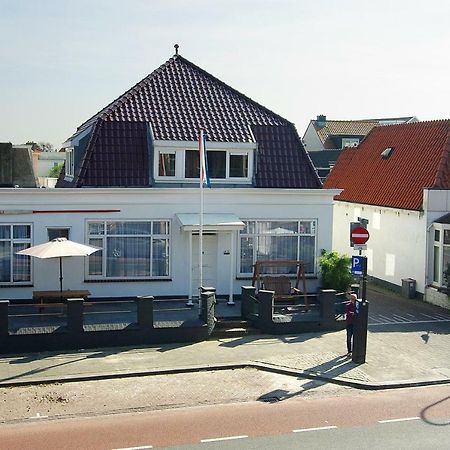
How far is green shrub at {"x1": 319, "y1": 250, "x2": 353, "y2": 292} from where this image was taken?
71.4 feet

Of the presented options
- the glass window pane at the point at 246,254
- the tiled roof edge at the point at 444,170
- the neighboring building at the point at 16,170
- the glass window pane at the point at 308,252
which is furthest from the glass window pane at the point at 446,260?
the neighboring building at the point at 16,170

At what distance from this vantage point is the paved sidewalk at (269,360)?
15.2 metres

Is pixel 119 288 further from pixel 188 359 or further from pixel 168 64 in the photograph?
pixel 168 64

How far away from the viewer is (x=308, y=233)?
23016 mm

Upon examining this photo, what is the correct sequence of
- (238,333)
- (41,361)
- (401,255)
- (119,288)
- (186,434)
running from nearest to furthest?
(186,434), (41,361), (238,333), (119,288), (401,255)

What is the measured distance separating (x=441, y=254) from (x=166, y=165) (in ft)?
33.7

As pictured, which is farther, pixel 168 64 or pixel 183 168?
pixel 168 64

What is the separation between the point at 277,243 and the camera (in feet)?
75.0

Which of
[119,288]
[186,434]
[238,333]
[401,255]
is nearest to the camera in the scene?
[186,434]

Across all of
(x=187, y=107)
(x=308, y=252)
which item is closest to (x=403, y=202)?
(x=308, y=252)

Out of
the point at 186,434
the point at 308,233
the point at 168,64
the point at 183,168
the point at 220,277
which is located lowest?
the point at 186,434

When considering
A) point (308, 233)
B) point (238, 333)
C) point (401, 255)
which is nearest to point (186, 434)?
point (238, 333)

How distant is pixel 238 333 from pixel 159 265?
175 inches

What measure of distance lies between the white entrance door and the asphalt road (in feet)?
29.0
